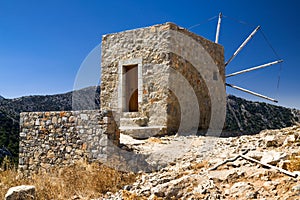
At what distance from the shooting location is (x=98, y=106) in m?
15.3

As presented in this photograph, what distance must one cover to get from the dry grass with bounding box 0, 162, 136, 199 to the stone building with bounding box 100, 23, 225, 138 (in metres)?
2.61

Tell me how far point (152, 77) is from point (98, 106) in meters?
6.49

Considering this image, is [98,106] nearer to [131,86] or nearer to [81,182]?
[131,86]

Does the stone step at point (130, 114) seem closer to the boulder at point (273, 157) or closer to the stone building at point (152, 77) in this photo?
the stone building at point (152, 77)

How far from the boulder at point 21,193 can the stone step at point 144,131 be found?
3.47 m

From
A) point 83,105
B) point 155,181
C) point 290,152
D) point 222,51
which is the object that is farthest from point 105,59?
point 290,152

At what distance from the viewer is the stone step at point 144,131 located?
860 centimetres

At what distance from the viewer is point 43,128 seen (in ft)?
25.5

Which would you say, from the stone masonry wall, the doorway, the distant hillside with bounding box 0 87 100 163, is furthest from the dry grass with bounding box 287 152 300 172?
the distant hillside with bounding box 0 87 100 163

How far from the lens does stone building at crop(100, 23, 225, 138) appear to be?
30.1 feet

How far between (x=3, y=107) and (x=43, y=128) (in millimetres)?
12800

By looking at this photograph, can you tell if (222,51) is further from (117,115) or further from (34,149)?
(34,149)

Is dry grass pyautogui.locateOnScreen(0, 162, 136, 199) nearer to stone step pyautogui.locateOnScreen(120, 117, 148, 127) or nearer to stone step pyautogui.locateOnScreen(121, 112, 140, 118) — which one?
stone step pyautogui.locateOnScreen(120, 117, 148, 127)

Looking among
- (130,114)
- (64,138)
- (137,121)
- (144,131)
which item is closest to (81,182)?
(64,138)
